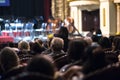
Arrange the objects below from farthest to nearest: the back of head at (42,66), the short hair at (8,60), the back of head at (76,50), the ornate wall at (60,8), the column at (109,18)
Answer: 1. the ornate wall at (60,8)
2. the column at (109,18)
3. the back of head at (76,50)
4. the short hair at (8,60)
5. the back of head at (42,66)

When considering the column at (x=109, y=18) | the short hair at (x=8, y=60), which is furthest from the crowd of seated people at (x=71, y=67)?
the column at (x=109, y=18)

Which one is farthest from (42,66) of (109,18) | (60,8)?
(60,8)

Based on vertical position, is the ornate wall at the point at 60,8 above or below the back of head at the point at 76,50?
above

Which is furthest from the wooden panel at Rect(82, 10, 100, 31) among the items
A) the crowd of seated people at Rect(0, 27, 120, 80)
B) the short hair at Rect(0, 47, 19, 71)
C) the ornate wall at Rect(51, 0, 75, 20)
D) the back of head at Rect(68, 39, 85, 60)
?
the short hair at Rect(0, 47, 19, 71)

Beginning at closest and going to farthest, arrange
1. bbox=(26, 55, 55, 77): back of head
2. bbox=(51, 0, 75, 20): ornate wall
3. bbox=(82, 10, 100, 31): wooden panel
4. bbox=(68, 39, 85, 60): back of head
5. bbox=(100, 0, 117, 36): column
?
bbox=(26, 55, 55, 77): back of head < bbox=(68, 39, 85, 60): back of head < bbox=(100, 0, 117, 36): column < bbox=(82, 10, 100, 31): wooden panel < bbox=(51, 0, 75, 20): ornate wall

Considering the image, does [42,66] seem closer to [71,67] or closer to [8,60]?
[71,67]

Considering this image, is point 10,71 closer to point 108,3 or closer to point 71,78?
point 71,78

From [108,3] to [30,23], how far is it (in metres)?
5.93

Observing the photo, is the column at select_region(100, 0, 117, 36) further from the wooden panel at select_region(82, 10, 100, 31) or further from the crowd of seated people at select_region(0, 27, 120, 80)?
the crowd of seated people at select_region(0, 27, 120, 80)

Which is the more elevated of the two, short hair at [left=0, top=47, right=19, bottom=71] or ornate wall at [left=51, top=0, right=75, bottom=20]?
ornate wall at [left=51, top=0, right=75, bottom=20]

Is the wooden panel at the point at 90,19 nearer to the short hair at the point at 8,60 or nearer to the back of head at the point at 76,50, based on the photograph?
the back of head at the point at 76,50

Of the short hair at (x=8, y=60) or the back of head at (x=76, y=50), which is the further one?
the back of head at (x=76, y=50)

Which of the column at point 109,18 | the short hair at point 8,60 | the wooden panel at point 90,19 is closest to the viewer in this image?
the short hair at point 8,60

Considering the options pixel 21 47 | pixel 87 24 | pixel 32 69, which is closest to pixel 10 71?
pixel 32 69
